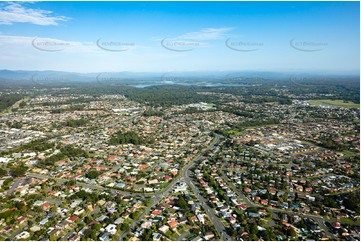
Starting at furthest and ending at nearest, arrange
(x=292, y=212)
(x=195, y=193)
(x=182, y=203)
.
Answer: (x=195, y=193) < (x=182, y=203) < (x=292, y=212)

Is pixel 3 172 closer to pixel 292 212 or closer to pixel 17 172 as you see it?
pixel 17 172

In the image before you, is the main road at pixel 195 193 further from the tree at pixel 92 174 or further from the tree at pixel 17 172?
the tree at pixel 17 172

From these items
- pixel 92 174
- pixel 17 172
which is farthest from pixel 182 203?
pixel 17 172

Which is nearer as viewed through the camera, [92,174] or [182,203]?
[182,203]

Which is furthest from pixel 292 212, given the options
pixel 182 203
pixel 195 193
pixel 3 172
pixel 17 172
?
pixel 3 172

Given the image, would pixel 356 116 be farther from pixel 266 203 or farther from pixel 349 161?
pixel 266 203

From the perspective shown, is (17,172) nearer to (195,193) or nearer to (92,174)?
(92,174)

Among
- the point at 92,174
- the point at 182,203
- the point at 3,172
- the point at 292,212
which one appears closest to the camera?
the point at 292,212

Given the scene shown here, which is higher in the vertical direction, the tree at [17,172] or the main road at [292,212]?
the tree at [17,172]

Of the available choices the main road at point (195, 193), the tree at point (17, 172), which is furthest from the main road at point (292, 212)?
the tree at point (17, 172)

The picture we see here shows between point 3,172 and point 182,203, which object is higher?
point 3,172

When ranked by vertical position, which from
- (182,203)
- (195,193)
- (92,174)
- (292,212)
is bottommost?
(292,212)

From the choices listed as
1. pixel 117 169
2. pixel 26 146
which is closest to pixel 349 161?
pixel 117 169
